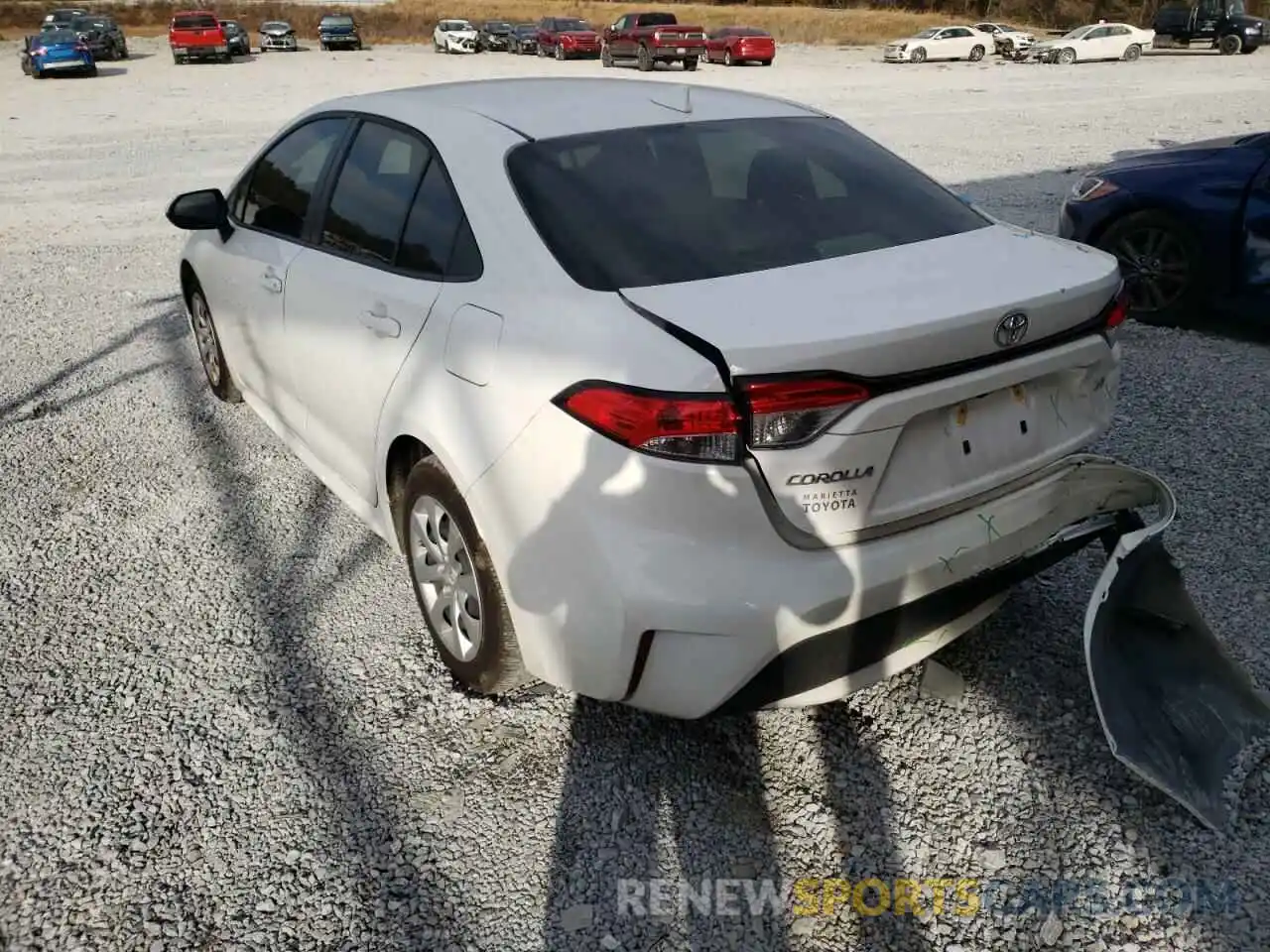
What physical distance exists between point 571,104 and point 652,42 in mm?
31899

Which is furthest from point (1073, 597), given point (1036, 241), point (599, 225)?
point (599, 225)

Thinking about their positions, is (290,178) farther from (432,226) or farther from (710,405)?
(710,405)

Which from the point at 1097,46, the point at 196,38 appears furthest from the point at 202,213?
the point at 1097,46

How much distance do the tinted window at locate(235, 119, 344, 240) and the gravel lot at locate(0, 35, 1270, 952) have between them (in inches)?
43.2

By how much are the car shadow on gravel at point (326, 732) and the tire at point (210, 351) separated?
472mm

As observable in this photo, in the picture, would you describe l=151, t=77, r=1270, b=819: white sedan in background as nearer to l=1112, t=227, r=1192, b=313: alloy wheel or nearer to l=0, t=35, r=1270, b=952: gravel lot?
l=0, t=35, r=1270, b=952: gravel lot

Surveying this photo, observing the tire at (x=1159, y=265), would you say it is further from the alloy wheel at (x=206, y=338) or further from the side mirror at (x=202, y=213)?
the alloy wheel at (x=206, y=338)

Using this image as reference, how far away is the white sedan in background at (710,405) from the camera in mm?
2109

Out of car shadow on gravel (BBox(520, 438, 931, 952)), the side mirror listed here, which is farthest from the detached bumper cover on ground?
the side mirror

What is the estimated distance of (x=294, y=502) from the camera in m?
4.07

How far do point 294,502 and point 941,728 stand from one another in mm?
2672

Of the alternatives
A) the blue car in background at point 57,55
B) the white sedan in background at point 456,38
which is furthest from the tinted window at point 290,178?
the white sedan in background at point 456,38

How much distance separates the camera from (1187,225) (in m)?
5.93

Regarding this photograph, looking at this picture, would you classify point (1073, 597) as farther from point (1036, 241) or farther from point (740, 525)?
point (740, 525)
